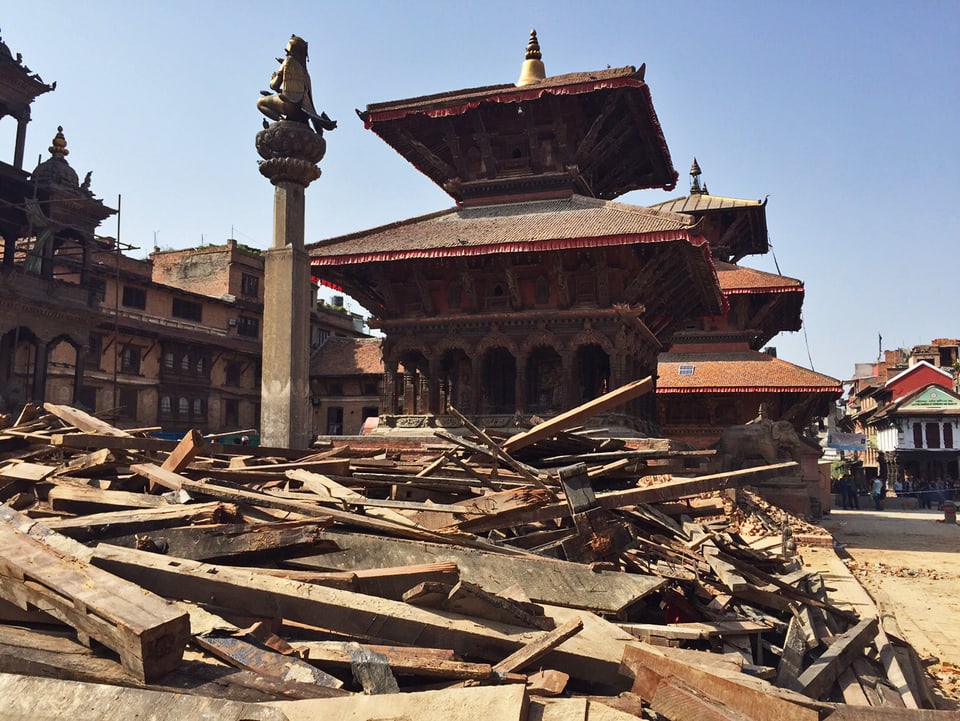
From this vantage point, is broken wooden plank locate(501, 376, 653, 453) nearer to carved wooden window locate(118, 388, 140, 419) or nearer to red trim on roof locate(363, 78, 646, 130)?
red trim on roof locate(363, 78, 646, 130)

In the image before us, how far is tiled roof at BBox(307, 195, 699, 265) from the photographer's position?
1736 cm

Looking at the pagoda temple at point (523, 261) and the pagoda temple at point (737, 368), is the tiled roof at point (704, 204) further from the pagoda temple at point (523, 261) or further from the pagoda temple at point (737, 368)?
the pagoda temple at point (523, 261)

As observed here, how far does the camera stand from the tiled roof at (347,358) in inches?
1715

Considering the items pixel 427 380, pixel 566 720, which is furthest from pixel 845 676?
pixel 427 380

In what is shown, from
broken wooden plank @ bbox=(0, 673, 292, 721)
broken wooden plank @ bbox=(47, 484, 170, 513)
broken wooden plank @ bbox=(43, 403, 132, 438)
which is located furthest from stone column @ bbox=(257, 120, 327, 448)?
broken wooden plank @ bbox=(0, 673, 292, 721)

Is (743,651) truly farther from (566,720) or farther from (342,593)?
(342,593)

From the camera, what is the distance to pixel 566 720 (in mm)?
3238

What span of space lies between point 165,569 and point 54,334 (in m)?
32.1

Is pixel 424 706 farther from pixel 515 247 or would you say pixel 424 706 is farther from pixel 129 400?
pixel 129 400

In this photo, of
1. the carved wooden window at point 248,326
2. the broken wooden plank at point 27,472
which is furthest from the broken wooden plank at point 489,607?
the carved wooden window at point 248,326

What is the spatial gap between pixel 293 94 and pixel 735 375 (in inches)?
737

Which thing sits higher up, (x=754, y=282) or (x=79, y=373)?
(x=754, y=282)

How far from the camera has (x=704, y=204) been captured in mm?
32375

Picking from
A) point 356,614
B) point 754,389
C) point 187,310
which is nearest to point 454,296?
point 754,389
